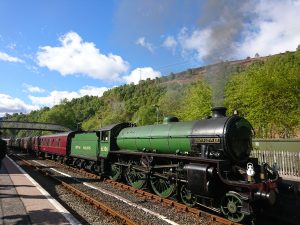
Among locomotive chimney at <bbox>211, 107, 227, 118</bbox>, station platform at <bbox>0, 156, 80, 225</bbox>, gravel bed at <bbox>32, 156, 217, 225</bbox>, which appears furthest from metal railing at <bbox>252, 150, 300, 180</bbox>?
station platform at <bbox>0, 156, 80, 225</bbox>

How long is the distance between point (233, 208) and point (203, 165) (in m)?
1.60

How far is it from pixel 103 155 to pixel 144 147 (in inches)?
171

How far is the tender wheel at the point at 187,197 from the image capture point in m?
11.7

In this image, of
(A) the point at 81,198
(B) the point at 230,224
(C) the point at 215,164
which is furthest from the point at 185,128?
(A) the point at 81,198

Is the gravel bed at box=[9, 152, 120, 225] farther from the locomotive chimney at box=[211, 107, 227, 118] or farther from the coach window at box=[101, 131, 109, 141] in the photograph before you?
the locomotive chimney at box=[211, 107, 227, 118]

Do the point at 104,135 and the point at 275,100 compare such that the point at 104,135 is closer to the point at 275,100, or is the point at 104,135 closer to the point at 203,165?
the point at 203,165

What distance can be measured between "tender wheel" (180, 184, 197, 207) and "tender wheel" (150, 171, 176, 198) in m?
0.41

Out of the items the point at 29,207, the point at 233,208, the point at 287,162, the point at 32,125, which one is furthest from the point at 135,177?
the point at 32,125

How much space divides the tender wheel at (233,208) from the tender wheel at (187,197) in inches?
56.1

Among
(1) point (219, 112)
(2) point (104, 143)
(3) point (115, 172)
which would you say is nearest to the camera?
(1) point (219, 112)

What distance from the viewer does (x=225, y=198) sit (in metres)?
10.4

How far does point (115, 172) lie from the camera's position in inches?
713

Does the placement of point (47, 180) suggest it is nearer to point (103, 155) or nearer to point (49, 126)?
point (103, 155)

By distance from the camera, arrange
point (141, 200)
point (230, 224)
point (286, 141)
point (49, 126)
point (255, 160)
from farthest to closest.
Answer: point (49, 126) < point (286, 141) < point (141, 200) < point (255, 160) < point (230, 224)
